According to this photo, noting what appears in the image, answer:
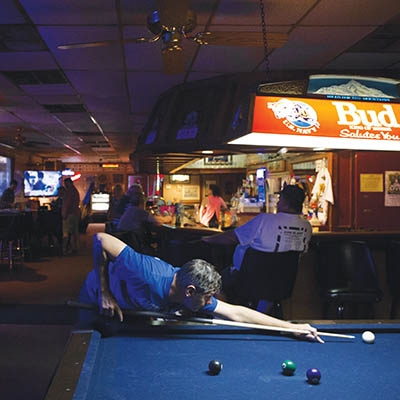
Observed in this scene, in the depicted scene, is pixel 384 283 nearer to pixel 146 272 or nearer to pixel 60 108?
pixel 146 272

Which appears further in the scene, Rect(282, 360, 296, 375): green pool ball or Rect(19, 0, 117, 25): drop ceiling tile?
Rect(19, 0, 117, 25): drop ceiling tile

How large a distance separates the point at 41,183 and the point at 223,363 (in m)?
13.8

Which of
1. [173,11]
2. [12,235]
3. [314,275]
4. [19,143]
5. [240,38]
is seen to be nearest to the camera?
[173,11]

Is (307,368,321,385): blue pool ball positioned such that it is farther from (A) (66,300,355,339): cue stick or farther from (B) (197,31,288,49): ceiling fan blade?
(B) (197,31,288,49): ceiling fan blade

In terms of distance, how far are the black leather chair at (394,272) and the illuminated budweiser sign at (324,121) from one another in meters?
1.01

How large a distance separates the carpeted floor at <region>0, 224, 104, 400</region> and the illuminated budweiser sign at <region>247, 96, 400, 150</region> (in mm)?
1883

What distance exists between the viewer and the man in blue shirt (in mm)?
2316

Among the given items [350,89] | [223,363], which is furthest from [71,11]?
[223,363]

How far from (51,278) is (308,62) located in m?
4.97

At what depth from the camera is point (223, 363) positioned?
1908mm

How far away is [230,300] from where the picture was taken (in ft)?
14.1

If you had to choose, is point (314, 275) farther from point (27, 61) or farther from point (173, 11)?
point (27, 61)

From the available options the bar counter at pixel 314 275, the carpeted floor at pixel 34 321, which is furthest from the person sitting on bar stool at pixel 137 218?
the bar counter at pixel 314 275

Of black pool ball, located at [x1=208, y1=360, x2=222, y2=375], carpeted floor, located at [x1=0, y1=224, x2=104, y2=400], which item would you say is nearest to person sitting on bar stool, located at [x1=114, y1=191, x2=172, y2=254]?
carpeted floor, located at [x1=0, y1=224, x2=104, y2=400]
